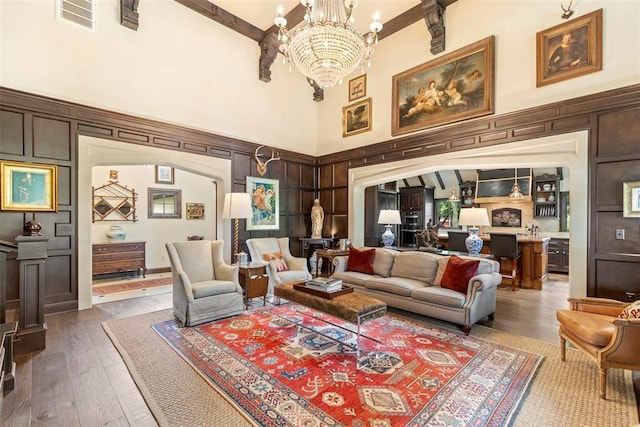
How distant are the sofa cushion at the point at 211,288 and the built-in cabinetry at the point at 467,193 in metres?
8.96

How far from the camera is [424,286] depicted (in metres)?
4.18

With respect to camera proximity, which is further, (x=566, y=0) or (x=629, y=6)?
(x=566, y=0)

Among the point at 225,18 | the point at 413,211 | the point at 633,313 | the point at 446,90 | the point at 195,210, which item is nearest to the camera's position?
the point at 633,313

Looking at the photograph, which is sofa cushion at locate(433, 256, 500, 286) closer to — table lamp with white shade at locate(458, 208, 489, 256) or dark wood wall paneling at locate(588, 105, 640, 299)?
table lamp with white shade at locate(458, 208, 489, 256)

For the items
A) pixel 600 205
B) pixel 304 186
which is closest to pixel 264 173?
pixel 304 186

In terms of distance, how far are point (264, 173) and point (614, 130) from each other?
19.3 feet

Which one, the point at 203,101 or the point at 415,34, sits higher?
the point at 415,34

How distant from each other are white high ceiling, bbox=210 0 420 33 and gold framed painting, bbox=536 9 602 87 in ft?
8.12

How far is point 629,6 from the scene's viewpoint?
146 inches

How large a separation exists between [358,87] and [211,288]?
5.53 metres

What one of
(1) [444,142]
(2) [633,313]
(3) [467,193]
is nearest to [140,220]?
(1) [444,142]

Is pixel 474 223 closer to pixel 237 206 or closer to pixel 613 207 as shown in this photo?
pixel 613 207

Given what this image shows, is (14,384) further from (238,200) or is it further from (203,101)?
(203,101)

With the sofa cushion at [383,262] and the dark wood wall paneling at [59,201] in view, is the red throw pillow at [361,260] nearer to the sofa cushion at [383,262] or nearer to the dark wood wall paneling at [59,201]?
the sofa cushion at [383,262]
